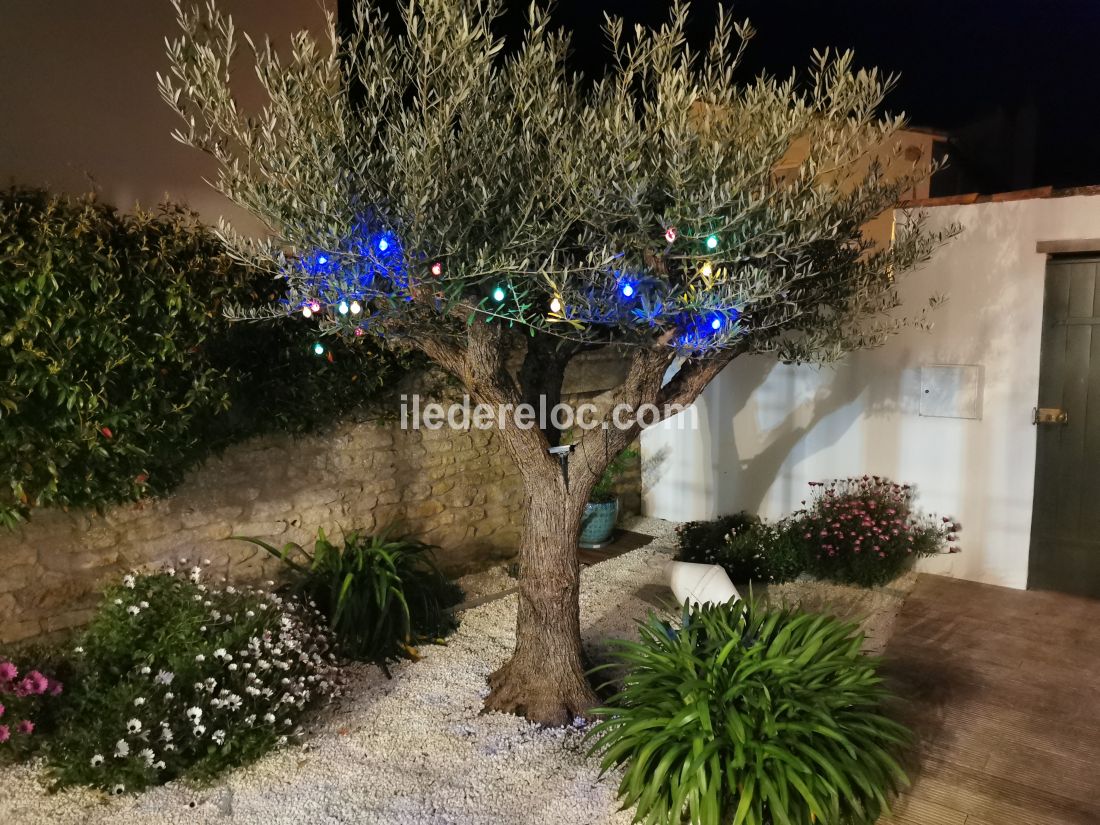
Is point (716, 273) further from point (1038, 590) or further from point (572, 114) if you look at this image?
point (1038, 590)

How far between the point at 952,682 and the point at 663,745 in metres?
2.19

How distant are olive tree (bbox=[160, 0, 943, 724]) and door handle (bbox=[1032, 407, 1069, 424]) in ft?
8.82

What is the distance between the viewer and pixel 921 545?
5.62m

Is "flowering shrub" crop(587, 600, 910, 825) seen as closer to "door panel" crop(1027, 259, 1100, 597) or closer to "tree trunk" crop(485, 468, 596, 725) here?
"tree trunk" crop(485, 468, 596, 725)

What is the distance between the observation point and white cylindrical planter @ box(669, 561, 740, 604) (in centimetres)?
434

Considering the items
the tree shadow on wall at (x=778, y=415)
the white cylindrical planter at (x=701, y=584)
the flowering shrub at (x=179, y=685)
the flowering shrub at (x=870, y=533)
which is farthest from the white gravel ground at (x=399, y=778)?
the tree shadow on wall at (x=778, y=415)

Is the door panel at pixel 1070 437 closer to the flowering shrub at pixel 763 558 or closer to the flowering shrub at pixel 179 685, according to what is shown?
the flowering shrub at pixel 763 558

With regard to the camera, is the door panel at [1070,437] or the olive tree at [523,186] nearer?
the olive tree at [523,186]

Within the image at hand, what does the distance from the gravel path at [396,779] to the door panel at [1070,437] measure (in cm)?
399

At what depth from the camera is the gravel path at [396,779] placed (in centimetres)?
290

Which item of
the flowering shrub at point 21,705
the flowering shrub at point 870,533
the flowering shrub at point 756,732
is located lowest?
the flowering shrub at point 21,705

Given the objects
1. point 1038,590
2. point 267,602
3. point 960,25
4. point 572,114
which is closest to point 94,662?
point 267,602

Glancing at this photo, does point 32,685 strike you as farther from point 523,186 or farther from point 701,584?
point 701,584

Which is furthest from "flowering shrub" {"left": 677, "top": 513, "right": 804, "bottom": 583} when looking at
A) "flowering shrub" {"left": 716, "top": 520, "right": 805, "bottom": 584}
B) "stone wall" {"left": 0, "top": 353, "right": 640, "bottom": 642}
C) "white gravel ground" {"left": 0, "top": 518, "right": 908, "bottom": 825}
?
"white gravel ground" {"left": 0, "top": 518, "right": 908, "bottom": 825}
